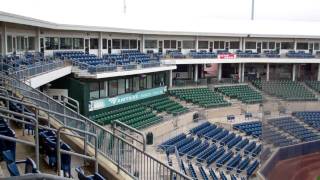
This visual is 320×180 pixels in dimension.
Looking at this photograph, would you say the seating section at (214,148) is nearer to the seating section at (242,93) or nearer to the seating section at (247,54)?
the seating section at (242,93)

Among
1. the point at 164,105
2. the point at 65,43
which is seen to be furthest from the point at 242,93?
the point at 65,43

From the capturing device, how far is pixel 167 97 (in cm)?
3269

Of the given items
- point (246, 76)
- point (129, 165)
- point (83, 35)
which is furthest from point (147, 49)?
point (129, 165)

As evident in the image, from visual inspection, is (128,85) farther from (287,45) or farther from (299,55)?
(287,45)

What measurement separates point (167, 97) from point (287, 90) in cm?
1064

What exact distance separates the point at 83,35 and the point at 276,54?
20543 mm

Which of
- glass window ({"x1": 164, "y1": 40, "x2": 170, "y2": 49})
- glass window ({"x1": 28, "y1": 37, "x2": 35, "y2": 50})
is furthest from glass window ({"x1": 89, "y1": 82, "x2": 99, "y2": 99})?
glass window ({"x1": 164, "y1": 40, "x2": 170, "y2": 49})

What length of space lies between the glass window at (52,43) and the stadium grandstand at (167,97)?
0.07 metres

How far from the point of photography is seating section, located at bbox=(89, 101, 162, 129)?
23906 millimetres

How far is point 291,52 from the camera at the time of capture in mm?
42500

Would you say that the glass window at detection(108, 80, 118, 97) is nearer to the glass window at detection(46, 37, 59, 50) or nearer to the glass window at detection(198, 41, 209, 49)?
the glass window at detection(46, 37, 59, 50)

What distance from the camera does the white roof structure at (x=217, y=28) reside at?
35000 mm

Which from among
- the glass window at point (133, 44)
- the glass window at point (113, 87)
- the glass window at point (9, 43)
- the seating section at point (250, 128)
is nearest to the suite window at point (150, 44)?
the glass window at point (133, 44)

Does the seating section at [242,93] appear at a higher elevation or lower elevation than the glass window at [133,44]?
lower
